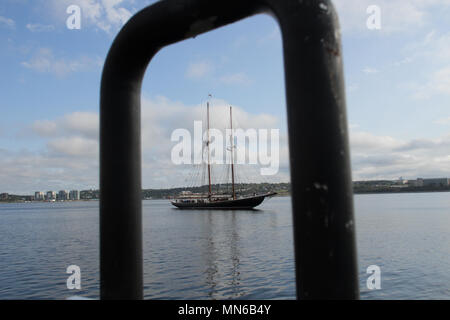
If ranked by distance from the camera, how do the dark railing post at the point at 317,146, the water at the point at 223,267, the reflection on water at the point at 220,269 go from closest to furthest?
the dark railing post at the point at 317,146 → the reflection on water at the point at 220,269 → the water at the point at 223,267

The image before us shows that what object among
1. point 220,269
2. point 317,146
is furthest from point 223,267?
point 317,146

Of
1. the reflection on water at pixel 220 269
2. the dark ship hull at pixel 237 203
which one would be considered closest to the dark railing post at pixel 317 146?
the reflection on water at pixel 220 269

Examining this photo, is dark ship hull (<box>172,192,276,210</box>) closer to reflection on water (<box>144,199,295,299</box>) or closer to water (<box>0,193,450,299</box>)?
water (<box>0,193,450,299</box>)

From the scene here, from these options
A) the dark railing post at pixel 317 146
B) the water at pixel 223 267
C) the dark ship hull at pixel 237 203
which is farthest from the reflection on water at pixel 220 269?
the dark ship hull at pixel 237 203

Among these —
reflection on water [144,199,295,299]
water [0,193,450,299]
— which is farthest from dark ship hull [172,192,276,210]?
reflection on water [144,199,295,299]

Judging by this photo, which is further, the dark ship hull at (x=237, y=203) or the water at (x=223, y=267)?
the dark ship hull at (x=237, y=203)

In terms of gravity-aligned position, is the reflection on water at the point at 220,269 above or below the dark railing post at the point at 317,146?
below

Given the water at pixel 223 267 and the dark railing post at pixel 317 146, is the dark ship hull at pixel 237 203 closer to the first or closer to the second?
the water at pixel 223 267

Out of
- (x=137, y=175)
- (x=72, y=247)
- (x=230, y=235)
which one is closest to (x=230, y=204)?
(x=230, y=235)

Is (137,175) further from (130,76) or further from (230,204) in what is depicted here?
(230,204)

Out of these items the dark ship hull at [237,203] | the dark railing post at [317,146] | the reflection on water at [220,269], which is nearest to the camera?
the dark railing post at [317,146]

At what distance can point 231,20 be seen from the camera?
1.89m
